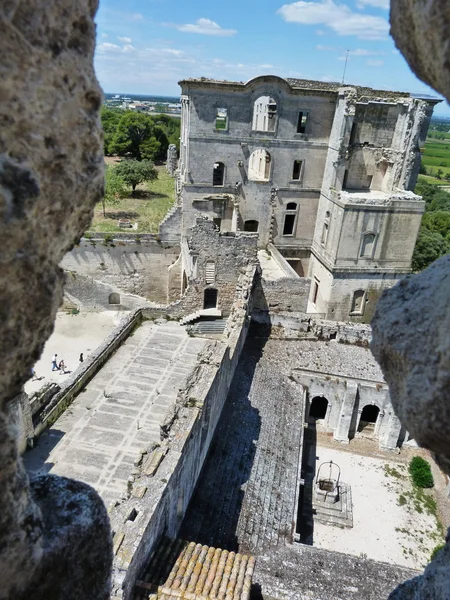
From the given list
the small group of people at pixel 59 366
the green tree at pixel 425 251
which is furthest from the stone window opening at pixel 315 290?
the small group of people at pixel 59 366

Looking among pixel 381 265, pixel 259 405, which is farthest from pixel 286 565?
pixel 381 265

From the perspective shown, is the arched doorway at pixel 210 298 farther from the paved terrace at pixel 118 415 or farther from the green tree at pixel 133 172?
the green tree at pixel 133 172

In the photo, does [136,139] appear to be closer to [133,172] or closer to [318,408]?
[133,172]

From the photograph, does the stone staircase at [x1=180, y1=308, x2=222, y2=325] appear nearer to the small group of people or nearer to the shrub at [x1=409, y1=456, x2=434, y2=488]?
the small group of people

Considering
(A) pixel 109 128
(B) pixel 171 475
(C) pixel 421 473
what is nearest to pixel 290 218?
(C) pixel 421 473

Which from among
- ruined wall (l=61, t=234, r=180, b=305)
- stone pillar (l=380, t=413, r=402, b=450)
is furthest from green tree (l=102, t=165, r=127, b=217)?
stone pillar (l=380, t=413, r=402, b=450)

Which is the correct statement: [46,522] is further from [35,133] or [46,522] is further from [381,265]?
[381,265]
